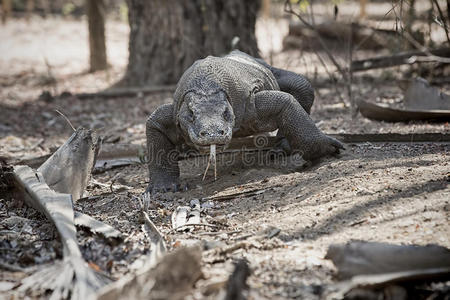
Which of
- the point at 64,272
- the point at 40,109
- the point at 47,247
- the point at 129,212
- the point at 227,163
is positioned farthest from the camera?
the point at 40,109

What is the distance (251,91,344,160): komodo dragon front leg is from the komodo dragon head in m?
0.49

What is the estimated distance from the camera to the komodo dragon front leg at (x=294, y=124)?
4492 millimetres

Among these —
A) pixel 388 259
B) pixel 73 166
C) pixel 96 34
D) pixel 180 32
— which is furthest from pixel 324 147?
pixel 96 34

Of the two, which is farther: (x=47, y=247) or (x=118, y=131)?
(x=118, y=131)

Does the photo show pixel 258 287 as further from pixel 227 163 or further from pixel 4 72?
pixel 4 72

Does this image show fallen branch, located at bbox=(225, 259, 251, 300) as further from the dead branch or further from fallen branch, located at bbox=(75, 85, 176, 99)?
fallen branch, located at bbox=(75, 85, 176, 99)

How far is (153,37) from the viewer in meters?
8.70

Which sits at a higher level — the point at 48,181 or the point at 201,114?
the point at 201,114

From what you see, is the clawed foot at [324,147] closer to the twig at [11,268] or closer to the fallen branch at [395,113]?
the fallen branch at [395,113]

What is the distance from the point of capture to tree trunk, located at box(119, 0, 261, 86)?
27.7 feet

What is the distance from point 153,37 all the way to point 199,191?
5005 mm

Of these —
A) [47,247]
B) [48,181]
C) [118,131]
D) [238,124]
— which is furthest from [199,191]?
[118,131]

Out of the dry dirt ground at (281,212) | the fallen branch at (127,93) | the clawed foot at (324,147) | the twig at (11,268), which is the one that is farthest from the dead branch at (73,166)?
the fallen branch at (127,93)

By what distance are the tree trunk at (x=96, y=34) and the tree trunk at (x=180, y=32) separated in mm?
2011
